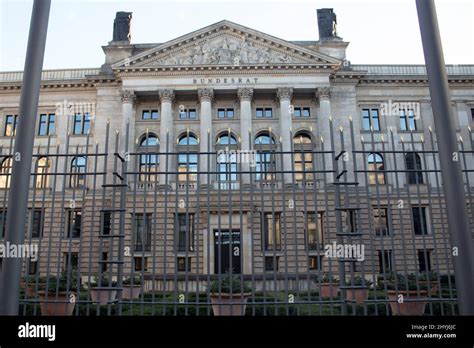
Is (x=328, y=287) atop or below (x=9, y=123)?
below

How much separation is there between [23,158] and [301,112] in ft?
120

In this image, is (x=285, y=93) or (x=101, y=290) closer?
(x=101, y=290)

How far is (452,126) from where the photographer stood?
17.0ft

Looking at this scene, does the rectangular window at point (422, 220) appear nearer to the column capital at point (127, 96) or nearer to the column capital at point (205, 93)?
the column capital at point (205, 93)

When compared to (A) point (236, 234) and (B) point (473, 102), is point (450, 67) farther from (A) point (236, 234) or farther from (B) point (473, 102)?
(A) point (236, 234)

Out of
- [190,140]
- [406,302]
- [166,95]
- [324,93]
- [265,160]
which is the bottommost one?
[406,302]

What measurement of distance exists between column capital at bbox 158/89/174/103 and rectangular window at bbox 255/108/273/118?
26.7 ft

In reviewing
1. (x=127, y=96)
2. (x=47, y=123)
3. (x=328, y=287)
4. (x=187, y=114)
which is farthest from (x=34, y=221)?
(x=328, y=287)

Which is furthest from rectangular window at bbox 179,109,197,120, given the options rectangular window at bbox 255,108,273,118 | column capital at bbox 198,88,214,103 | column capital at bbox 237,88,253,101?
rectangular window at bbox 255,108,273,118

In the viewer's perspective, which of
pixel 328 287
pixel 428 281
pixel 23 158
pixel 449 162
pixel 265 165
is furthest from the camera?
pixel 328 287

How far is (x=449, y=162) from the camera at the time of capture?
5.04 metres

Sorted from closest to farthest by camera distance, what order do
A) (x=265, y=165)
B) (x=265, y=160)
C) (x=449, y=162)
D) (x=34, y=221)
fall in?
(x=449, y=162), (x=265, y=165), (x=265, y=160), (x=34, y=221)

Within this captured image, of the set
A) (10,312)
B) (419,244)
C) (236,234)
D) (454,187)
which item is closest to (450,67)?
(419,244)

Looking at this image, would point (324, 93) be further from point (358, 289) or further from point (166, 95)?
point (358, 289)
